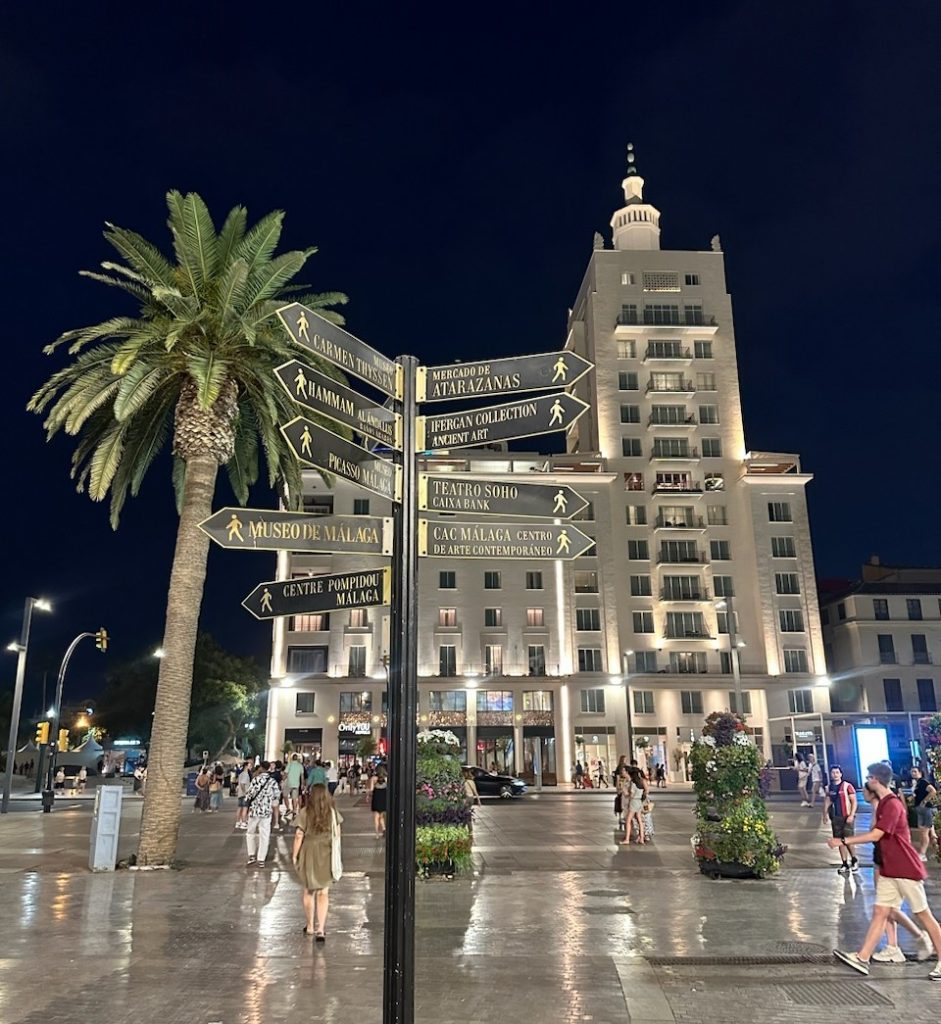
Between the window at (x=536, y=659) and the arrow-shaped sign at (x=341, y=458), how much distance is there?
51.9 m

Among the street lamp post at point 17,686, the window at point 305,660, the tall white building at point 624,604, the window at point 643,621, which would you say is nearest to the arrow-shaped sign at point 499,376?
the street lamp post at point 17,686

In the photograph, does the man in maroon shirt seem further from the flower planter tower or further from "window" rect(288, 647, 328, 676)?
"window" rect(288, 647, 328, 676)

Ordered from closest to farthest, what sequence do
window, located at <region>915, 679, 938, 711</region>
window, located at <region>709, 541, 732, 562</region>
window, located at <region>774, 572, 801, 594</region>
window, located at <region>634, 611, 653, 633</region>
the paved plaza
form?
the paved plaza, window, located at <region>634, 611, 653, 633</region>, window, located at <region>774, 572, 801, 594</region>, window, located at <region>709, 541, 732, 562</region>, window, located at <region>915, 679, 938, 711</region>

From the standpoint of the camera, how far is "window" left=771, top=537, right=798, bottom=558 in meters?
60.1

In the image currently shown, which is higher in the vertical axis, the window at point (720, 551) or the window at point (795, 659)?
the window at point (720, 551)

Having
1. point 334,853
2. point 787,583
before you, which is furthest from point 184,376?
point 787,583

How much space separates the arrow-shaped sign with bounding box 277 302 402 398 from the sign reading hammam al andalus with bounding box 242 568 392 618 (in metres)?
1.24

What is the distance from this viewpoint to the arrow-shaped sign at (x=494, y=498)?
568 cm

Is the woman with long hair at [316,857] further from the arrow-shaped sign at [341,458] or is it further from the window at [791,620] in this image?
the window at [791,620]

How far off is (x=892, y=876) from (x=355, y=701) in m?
50.1

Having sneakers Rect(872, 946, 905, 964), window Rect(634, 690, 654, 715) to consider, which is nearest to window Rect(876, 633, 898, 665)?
window Rect(634, 690, 654, 715)

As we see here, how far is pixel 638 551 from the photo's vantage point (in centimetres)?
6019

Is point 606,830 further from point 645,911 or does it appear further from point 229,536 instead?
point 229,536

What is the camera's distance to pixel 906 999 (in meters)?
7.11
